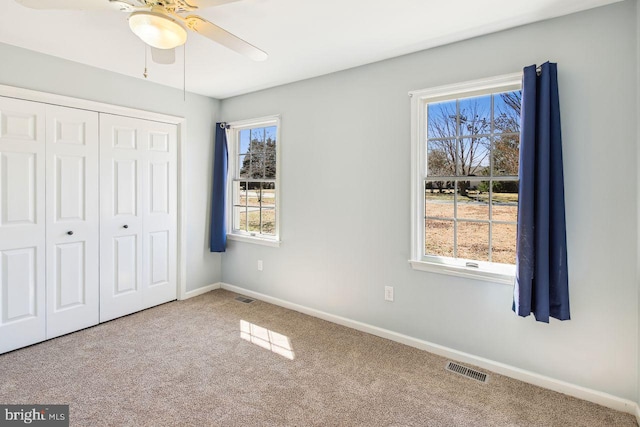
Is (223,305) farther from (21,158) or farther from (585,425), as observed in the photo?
(585,425)

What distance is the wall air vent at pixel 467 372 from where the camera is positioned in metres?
2.32

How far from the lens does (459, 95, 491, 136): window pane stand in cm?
250

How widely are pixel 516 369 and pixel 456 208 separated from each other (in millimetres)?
1229

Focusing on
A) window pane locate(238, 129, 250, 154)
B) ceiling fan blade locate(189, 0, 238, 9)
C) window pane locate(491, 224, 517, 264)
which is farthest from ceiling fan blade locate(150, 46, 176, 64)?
window pane locate(491, 224, 517, 264)

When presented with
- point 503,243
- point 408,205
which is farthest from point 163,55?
point 503,243

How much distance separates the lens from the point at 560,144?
2064 millimetres

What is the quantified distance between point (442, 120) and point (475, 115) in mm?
250

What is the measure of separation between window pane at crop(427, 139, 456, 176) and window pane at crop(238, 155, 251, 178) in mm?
2269

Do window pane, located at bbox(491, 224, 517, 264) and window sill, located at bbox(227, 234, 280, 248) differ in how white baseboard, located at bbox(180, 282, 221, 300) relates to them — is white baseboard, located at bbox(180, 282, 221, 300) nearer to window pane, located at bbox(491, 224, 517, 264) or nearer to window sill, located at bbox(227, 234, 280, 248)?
window sill, located at bbox(227, 234, 280, 248)

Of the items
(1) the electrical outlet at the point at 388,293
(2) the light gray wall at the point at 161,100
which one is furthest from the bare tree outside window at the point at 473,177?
(2) the light gray wall at the point at 161,100

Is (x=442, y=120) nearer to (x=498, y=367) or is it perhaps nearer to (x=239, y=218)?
(x=498, y=367)

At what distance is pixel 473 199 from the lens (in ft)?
8.41

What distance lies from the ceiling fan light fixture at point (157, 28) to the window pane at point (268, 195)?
7.40 ft

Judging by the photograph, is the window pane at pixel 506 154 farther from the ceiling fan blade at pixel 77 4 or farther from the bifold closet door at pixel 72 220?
the bifold closet door at pixel 72 220
